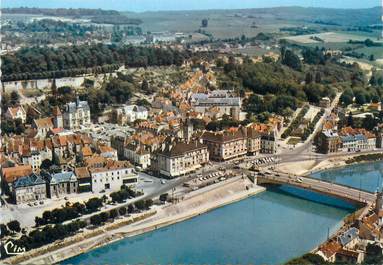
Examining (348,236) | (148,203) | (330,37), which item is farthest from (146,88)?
(330,37)

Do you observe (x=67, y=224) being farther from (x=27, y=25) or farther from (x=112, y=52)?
(x=27, y=25)

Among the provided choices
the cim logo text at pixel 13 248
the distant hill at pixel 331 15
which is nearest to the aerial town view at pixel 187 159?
the cim logo text at pixel 13 248

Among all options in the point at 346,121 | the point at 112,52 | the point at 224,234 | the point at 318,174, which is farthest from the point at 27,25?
the point at 224,234

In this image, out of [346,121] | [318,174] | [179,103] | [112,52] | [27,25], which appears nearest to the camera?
[318,174]

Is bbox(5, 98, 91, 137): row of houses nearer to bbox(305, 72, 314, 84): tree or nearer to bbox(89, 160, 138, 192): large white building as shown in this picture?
bbox(89, 160, 138, 192): large white building

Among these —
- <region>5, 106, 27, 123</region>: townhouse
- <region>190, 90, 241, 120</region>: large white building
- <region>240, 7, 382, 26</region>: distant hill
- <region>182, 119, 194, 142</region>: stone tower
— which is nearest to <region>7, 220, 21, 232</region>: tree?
<region>182, 119, 194, 142</region>: stone tower

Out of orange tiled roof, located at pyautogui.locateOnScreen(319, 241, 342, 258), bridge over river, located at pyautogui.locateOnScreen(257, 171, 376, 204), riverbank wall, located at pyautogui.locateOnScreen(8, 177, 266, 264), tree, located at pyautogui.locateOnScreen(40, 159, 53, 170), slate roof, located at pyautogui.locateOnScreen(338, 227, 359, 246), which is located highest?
tree, located at pyautogui.locateOnScreen(40, 159, 53, 170)
